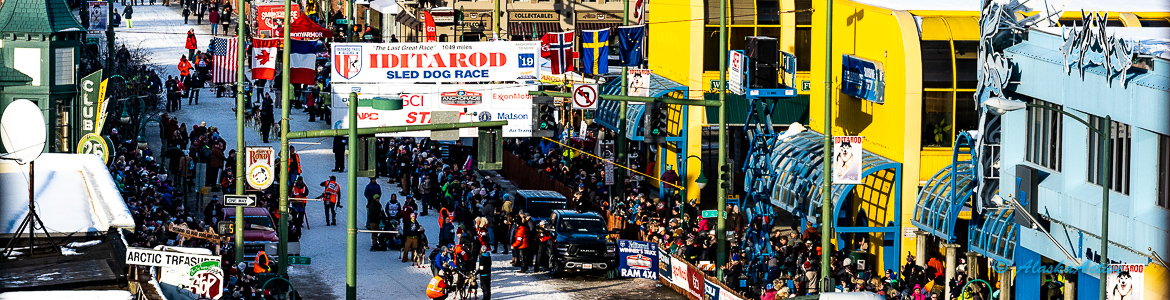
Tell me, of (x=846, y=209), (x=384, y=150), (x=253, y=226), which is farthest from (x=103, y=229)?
(x=384, y=150)

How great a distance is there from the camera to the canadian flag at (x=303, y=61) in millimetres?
40938

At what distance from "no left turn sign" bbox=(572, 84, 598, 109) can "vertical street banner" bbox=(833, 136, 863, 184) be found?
26.2 ft

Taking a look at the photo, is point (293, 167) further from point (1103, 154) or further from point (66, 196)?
point (1103, 154)

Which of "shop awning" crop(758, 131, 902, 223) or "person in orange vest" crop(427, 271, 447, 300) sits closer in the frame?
"person in orange vest" crop(427, 271, 447, 300)

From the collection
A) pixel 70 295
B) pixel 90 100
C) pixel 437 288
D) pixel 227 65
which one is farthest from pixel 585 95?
pixel 70 295

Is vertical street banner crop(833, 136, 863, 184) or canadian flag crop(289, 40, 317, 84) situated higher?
canadian flag crop(289, 40, 317, 84)

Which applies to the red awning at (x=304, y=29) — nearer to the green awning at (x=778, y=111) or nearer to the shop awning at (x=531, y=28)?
the shop awning at (x=531, y=28)

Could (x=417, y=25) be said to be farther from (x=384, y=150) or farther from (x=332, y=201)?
(x=332, y=201)

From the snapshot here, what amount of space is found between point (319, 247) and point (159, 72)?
111 feet

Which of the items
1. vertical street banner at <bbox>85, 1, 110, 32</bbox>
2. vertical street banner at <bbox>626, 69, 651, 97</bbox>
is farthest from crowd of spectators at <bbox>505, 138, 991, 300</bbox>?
vertical street banner at <bbox>85, 1, 110, 32</bbox>

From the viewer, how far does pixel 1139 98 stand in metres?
25.9

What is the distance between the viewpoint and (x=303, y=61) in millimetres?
41250

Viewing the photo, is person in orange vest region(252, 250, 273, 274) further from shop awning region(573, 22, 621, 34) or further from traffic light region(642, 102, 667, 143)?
shop awning region(573, 22, 621, 34)

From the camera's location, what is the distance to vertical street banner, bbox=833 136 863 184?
116ft
